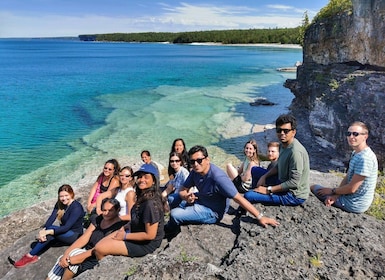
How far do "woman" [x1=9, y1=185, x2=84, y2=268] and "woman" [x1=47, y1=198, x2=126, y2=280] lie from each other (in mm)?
779

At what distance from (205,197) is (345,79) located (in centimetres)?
1507

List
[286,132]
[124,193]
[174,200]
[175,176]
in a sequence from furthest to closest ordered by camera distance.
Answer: [175,176] < [124,193] < [174,200] < [286,132]

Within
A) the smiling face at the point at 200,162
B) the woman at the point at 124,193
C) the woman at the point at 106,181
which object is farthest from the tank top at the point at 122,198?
the smiling face at the point at 200,162

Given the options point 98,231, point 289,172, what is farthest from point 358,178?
point 98,231

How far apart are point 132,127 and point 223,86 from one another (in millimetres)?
25111

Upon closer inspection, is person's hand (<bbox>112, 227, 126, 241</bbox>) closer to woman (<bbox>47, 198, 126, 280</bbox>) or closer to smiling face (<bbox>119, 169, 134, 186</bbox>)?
woman (<bbox>47, 198, 126, 280</bbox>)

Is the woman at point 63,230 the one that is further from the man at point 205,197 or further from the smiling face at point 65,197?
the man at point 205,197

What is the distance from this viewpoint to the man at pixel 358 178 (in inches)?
221

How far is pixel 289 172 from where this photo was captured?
5992mm

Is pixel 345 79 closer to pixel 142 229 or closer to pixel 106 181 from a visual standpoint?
pixel 106 181

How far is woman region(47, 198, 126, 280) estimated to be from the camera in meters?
5.59

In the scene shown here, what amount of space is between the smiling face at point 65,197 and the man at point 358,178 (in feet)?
17.6

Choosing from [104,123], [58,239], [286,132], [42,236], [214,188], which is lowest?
[104,123]

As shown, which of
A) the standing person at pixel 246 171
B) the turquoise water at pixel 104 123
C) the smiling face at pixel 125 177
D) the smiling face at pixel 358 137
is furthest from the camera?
the turquoise water at pixel 104 123
